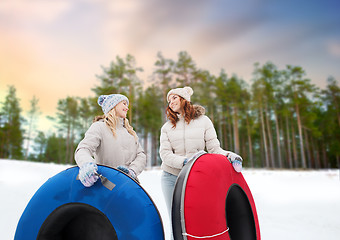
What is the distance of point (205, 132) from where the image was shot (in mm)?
2320

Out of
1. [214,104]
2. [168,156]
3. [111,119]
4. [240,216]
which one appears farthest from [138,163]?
[214,104]

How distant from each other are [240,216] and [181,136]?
96 cm

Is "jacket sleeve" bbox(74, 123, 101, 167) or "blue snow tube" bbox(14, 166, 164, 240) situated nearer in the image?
"blue snow tube" bbox(14, 166, 164, 240)

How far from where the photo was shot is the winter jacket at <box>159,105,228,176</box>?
2.23m

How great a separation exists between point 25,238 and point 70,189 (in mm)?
434

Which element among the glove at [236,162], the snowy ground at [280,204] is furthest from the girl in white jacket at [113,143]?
the snowy ground at [280,204]

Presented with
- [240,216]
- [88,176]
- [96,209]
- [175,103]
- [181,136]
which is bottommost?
[240,216]

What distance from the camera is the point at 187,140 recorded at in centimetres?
225

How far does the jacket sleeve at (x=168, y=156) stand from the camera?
80.8 inches

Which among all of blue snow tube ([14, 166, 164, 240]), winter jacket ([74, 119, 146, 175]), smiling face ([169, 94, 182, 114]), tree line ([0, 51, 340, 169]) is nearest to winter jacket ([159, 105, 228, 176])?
smiling face ([169, 94, 182, 114])

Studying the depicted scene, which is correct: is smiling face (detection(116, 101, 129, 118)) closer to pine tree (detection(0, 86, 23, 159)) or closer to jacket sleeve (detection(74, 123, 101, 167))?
jacket sleeve (detection(74, 123, 101, 167))

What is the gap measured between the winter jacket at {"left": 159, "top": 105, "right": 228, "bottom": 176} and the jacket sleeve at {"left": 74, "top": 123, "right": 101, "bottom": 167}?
2.21 ft

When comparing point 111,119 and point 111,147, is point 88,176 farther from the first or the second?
point 111,119

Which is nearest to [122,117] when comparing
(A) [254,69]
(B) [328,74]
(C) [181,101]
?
(C) [181,101]
